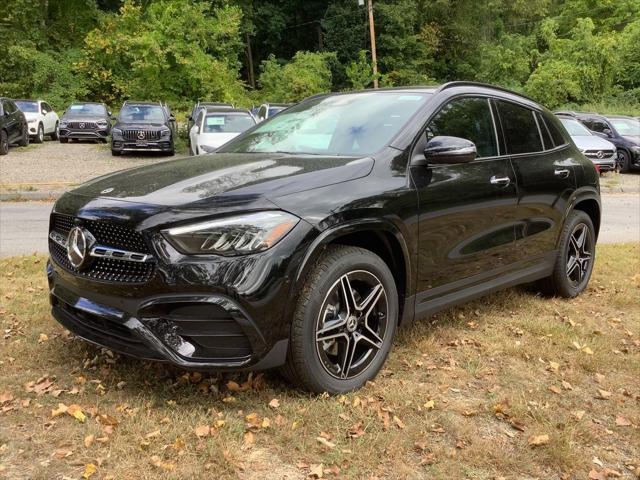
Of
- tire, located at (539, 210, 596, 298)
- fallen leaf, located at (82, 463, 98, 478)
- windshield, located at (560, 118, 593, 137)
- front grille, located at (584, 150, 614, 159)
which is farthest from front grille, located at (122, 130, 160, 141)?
fallen leaf, located at (82, 463, 98, 478)

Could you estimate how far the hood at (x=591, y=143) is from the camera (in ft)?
56.5

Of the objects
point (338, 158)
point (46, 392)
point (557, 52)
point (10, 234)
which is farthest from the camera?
point (557, 52)

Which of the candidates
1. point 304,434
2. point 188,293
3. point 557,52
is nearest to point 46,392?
point 188,293

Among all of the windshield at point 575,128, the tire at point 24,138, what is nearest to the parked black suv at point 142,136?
the tire at point 24,138

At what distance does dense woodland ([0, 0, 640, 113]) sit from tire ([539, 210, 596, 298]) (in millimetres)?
21598

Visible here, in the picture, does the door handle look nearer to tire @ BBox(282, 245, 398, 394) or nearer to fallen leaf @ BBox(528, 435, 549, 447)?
tire @ BBox(282, 245, 398, 394)

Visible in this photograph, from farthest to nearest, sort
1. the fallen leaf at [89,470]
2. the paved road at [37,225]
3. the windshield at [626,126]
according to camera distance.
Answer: the windshield at [626,126]
the paved road at [37,225]
the fallen leaf at [89,470]

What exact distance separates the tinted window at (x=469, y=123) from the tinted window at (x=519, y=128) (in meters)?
0.20

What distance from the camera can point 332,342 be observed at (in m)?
3.19

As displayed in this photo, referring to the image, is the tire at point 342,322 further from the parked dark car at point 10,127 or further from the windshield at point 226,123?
the parked dark car at point 10,127

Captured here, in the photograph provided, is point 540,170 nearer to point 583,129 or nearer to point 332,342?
Result: point 332,342

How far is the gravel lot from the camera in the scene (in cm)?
1263

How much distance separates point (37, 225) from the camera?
8867mm

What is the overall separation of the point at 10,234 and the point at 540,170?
670 cm
